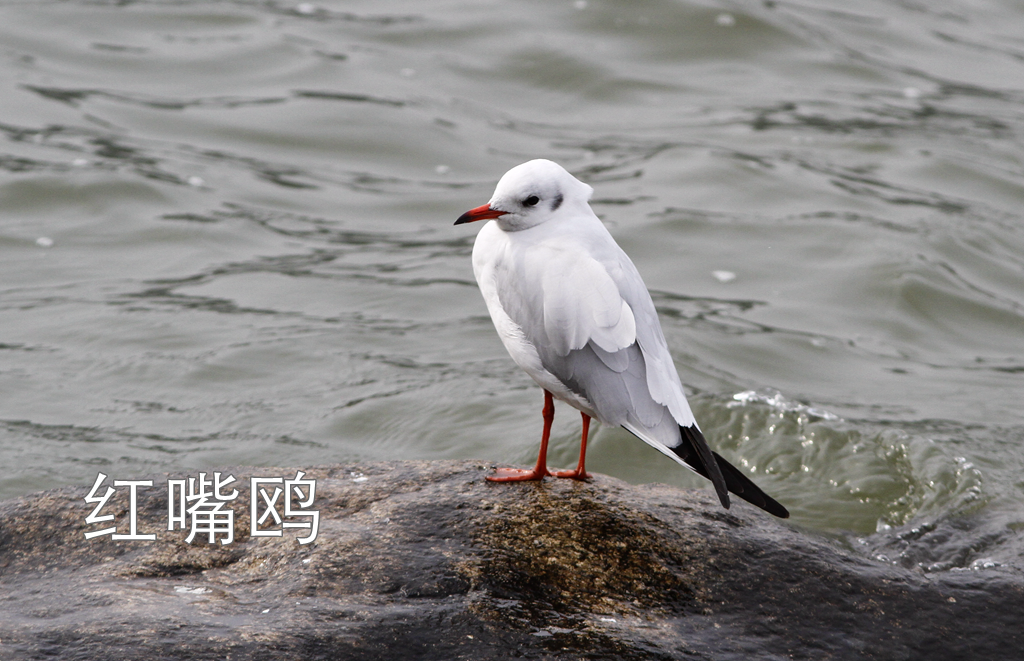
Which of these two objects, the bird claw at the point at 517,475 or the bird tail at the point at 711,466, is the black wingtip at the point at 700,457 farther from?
the bird claw at the point at 517,475

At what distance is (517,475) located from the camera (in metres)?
4.51

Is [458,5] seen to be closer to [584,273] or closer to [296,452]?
[296,452]

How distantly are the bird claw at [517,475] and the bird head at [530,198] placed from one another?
38.1 inches

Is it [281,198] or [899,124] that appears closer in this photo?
[281,198]

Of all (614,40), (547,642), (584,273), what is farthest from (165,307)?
(614,40)

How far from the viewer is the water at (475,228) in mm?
7406

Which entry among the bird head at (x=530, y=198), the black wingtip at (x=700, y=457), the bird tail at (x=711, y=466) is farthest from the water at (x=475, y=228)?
the bird head at (x=530, y=198)

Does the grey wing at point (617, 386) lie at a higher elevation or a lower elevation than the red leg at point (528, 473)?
higher

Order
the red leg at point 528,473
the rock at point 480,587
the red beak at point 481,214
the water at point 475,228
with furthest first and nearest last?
the water at point 475,228
the red leg at point 528,473
the red beak at point 481,214
the rock at point 480,587

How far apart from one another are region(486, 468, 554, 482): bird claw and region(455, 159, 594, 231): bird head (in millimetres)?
967

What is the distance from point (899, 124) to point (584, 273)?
32.7 ft

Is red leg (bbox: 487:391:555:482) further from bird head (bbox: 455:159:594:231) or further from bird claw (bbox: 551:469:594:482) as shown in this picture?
bird head (bbox: 455:159:594:231)

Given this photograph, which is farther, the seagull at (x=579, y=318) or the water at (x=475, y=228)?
the water at (x=475, y=228)

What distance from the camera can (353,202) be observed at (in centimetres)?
1118
